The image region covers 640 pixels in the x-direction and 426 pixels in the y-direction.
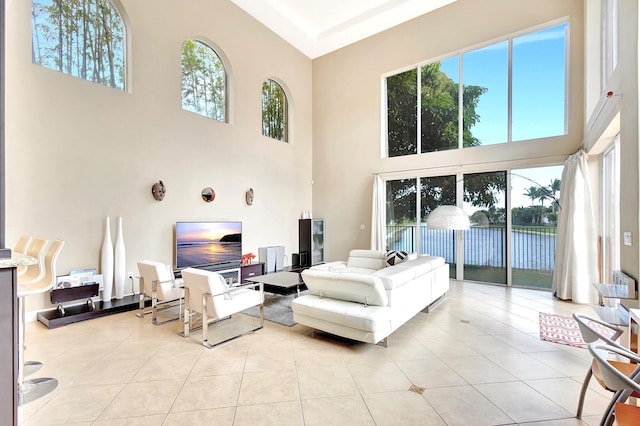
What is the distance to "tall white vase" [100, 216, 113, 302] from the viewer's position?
4.29 meters

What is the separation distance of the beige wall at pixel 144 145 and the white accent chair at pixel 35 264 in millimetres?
902

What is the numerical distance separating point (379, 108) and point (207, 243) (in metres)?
5.31

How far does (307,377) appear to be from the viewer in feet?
8.40

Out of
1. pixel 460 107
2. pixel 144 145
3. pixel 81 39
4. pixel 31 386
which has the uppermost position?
pixel 81 39

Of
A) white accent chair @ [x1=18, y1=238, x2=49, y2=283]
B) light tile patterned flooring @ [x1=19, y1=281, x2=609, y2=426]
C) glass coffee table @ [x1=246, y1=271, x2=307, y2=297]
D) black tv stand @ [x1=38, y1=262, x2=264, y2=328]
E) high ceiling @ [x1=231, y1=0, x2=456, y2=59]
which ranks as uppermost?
high ceiling @ [x1=231, y1=0, x2=456, y2=59]

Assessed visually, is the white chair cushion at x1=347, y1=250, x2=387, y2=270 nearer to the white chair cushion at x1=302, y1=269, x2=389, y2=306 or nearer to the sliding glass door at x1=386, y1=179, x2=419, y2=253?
the sliding glass door at x1=386, y1=179, x2=419, y2=253

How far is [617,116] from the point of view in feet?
10.3

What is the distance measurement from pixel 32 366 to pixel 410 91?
801 cm

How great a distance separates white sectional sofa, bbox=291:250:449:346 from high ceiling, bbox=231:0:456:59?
19.7ft

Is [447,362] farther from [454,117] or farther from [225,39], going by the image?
[225,39]

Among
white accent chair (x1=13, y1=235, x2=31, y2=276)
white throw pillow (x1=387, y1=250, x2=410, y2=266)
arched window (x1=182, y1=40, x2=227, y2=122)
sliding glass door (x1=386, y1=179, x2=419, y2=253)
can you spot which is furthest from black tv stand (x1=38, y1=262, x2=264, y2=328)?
sliding glass door (x1=386, y1=179, x2=419, y2=253)

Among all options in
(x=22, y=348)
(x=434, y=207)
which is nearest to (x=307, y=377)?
(x=22, y=348)

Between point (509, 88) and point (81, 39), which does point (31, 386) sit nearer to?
point (81, 39)

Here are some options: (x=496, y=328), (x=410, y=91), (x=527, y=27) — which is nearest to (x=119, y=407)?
(x=496, y=328)
